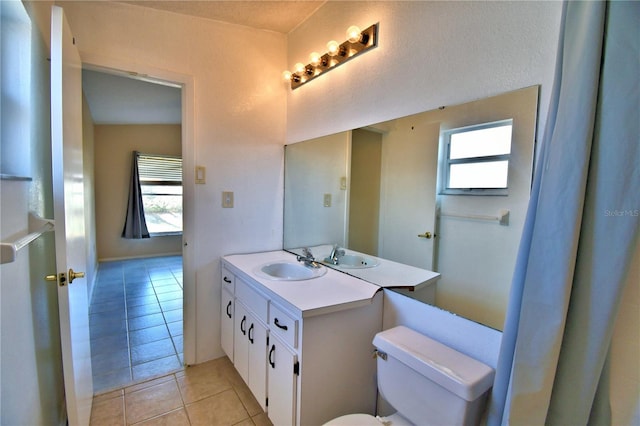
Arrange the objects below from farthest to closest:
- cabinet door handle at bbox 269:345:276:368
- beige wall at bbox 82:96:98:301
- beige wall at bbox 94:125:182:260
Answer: beige wall at bbox 94:125:182:260 → beige wall at bbox 82:96:98:301 → cabinet door handle at bbox 269:345:276:368

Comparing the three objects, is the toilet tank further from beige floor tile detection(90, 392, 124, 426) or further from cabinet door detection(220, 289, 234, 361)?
beige floor tile detection(90, 392, 124, 426)

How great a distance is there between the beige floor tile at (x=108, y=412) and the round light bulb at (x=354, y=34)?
8.29ft

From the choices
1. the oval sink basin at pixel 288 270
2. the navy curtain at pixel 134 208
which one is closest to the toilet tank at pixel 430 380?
the oval sink basin at pixel 288 270

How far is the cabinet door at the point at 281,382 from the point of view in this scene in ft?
4.40

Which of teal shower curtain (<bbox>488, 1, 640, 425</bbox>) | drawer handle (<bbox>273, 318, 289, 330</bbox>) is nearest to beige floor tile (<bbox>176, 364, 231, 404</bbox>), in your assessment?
drawer handle (<bbox>273, 318, 289, 330</bbox>)

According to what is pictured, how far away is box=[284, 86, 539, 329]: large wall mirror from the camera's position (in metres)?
1.12

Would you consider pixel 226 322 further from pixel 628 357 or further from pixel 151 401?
pixel 628 357

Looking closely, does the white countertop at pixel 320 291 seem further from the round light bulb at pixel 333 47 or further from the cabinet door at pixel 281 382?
the round light bulb at pixel 333 47

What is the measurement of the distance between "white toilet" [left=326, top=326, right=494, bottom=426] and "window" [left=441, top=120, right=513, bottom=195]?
651mm

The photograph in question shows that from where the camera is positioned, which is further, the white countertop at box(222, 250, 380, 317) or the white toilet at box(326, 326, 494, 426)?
the white countertop at box(222, 250, 380, 317)

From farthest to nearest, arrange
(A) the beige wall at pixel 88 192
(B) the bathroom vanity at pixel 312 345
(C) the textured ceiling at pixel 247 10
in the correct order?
(A) the beige wall at pixel 88 192 → (C) the textured ceiling at pixel 247 10 → (B) the bathroom vanity at pixel 312 345

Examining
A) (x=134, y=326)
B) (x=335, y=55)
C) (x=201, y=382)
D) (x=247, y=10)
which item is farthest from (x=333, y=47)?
(x=134, y=326)

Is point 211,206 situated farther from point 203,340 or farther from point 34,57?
point 34,57

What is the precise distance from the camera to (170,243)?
5.81m
